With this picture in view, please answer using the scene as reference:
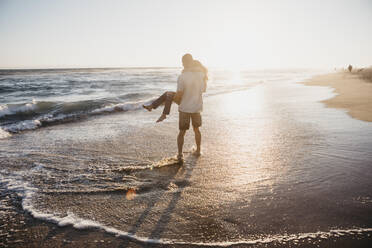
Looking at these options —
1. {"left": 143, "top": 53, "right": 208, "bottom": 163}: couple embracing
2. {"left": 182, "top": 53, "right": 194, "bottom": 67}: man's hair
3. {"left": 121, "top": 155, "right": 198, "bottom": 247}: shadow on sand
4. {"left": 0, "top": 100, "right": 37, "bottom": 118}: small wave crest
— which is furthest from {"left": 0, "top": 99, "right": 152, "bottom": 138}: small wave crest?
{"left": 182, "top": 53, "right": 194, "bottom": 67}: man's hair

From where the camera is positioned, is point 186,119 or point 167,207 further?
point 186,119

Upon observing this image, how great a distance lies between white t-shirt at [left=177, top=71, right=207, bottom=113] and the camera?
4.56 m

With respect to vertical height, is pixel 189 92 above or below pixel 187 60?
below

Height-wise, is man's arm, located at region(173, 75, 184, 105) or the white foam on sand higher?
man's arm, located at region(173, 75, 184, 105)

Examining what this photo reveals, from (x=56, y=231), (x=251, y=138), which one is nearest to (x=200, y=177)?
(x=56, y=231)

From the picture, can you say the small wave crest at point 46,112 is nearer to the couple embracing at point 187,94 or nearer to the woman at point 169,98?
the woman at point 169,98

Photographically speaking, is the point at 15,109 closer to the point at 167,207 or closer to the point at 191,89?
the point at 191,89

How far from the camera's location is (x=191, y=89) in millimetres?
4637

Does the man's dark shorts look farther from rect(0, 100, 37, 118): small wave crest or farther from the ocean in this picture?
rect(0, 100, 37, 118): small wave crest

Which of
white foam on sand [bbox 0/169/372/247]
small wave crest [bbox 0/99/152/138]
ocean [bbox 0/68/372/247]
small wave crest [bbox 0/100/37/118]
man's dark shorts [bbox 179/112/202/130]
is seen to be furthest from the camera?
small wave crest [bbox 0/100/37/118]

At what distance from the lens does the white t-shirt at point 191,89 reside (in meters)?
4.56

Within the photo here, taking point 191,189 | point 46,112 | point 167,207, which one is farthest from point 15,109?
point 167,207

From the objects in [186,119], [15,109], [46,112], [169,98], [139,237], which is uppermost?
[169,98]

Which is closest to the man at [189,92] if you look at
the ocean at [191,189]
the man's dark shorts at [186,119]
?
the man's dark shorts at [186,119]
